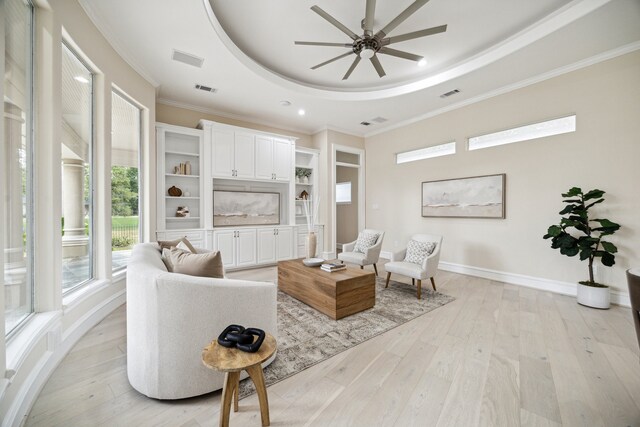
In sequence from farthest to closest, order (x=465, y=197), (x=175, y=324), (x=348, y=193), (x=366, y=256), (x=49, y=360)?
(x=348, y=193)
(x=465, y=197)
(x=366, y=256)
(x=49, y=360)
(x=175, y=324)

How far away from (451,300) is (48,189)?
4131 millimetres

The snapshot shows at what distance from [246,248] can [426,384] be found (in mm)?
3824

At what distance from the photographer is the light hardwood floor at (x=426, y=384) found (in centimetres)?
141

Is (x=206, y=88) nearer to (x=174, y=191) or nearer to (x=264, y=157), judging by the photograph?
(x=264, y=157)

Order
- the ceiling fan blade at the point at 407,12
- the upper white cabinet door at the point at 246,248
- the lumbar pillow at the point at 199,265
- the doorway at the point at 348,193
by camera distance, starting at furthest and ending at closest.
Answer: the doorway at the point at 348,193
the upper white cabinet door at the point at 246,248
the ceiling fan blade at the point at 407,12
the lumbar pillow at the point at 199,265

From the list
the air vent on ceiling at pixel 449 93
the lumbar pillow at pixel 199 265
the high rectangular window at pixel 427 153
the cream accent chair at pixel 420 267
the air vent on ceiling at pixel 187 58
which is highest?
the air vent on ceiling at pixel 449 93

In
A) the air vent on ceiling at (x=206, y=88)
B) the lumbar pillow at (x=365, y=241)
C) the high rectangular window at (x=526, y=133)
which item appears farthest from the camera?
the lumbar pillow at (x=365, y=241)

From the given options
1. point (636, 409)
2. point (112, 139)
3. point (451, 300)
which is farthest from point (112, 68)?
point (636, 409)

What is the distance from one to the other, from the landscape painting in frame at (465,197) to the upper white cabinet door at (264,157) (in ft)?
10.4

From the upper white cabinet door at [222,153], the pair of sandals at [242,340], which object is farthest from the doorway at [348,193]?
the pair of sandals at [242,340]

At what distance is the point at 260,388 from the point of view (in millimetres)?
1303

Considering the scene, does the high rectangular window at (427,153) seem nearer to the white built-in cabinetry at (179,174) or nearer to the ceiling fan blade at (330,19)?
the ceiling fan blade at (330,19)

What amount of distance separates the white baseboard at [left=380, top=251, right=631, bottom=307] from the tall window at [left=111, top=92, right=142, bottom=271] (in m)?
5.15

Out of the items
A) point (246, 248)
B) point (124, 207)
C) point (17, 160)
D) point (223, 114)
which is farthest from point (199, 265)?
point (223, 114)
